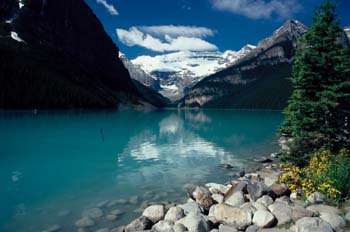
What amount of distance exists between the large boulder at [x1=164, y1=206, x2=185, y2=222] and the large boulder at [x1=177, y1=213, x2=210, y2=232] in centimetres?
91

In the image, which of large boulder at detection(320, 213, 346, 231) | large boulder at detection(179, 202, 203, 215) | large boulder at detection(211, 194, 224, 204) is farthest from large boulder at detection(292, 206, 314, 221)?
large boulder at detection(211, 194, 224, 204)

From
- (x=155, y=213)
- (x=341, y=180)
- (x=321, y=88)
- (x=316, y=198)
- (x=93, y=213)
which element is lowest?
(x=93, y=213)

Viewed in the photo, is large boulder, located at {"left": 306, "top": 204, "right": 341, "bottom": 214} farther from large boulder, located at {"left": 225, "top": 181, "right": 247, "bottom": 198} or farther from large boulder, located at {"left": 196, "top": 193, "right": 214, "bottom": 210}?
large boulder, located at {"left": 196, "top": 193, "right": 214, "bottom": 210}

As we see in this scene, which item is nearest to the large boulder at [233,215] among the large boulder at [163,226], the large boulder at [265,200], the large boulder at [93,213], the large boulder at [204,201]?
the large boulder at [204,201]

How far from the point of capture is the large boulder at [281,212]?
40.0 ft

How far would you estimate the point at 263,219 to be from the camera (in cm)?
1216

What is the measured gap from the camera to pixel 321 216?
38.0 feet

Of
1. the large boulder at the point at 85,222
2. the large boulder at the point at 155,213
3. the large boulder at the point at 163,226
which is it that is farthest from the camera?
the large boulder at the point at 85,222

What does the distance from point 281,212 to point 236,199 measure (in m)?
2.96

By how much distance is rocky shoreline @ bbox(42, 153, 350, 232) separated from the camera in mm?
11383

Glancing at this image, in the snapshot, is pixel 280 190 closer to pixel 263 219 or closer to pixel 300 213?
pixel 300 213

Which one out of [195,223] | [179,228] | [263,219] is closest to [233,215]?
[263,219]

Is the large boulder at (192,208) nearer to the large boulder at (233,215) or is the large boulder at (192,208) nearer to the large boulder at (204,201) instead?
the large boulder at (204,201)

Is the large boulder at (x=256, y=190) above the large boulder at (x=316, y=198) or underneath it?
underneath
